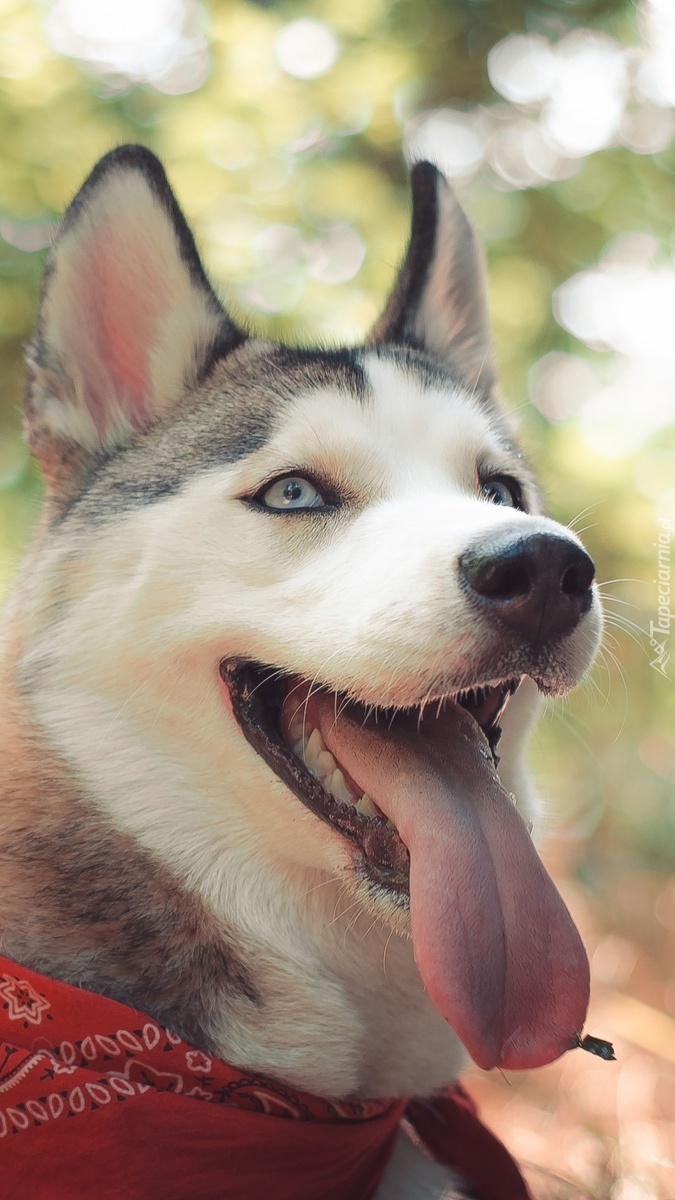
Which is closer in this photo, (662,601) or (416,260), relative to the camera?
(416,260)

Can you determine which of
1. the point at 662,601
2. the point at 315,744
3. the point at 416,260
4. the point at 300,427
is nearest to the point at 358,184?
the point at 416,260

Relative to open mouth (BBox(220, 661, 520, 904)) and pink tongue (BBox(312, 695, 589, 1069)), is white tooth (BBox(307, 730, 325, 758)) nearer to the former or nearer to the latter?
open mouth (BBox(220, 661, 520, 904))

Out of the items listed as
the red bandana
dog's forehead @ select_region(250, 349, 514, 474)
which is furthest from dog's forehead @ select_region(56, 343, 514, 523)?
the red bandana

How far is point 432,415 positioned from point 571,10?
3233 millimetres

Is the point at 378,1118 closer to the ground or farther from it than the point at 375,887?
closer to the ground

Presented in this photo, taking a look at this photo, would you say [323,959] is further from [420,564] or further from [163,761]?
[420,564]

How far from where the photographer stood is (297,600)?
1795mm

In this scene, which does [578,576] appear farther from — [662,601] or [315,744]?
[662,601]

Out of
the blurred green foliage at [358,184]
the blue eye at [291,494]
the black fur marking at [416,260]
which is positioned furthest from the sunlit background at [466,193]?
the blue eye at [291,494]

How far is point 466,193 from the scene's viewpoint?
381 centimetres

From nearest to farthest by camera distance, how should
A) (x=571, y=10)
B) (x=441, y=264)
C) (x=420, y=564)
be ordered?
(x=420, y=564) → (x=441, y=264) → (x=571, y=10)

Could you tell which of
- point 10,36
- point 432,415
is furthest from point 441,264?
point 10,36

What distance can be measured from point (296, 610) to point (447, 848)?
1.64 feet

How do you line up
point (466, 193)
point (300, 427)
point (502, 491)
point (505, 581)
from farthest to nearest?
point (466, 193) → point (502, 491) → point (300, 427) → point (505, 581)
